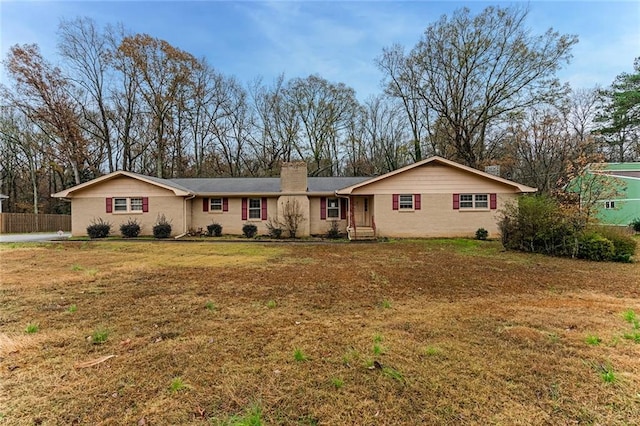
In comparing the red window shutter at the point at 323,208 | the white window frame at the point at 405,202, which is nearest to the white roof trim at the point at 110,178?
the red window shutter at the point at 323,208

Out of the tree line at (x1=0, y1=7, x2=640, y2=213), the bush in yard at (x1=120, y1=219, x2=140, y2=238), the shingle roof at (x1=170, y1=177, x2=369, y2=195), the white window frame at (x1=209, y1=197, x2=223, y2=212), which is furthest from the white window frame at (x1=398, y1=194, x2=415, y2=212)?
the bush in yard at (x1=120, y1=219, x2=140, y2=238)

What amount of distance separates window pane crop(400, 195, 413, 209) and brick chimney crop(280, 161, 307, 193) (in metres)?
5.54

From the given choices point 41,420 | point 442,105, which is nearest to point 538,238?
point 41,420

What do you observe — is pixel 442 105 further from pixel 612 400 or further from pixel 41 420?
pixel 41 420

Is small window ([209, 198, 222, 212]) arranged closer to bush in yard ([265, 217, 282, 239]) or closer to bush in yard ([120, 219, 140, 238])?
bush in yard ([265, 217, 282, 239])

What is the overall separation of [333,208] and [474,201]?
7.71 meters

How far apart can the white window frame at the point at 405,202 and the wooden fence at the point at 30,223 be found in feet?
90.4

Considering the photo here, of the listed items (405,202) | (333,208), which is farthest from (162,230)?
(405,202)

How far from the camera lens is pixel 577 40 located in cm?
2103

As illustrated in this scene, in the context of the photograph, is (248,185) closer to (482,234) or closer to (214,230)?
(214,230)

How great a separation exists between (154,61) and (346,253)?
25.3 m

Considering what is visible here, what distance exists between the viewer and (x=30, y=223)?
966 inches

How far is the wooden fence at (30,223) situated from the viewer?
22.5 m

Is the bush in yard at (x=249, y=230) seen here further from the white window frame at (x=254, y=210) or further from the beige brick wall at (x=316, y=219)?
the beige brick wall at (x=316, y=219)
